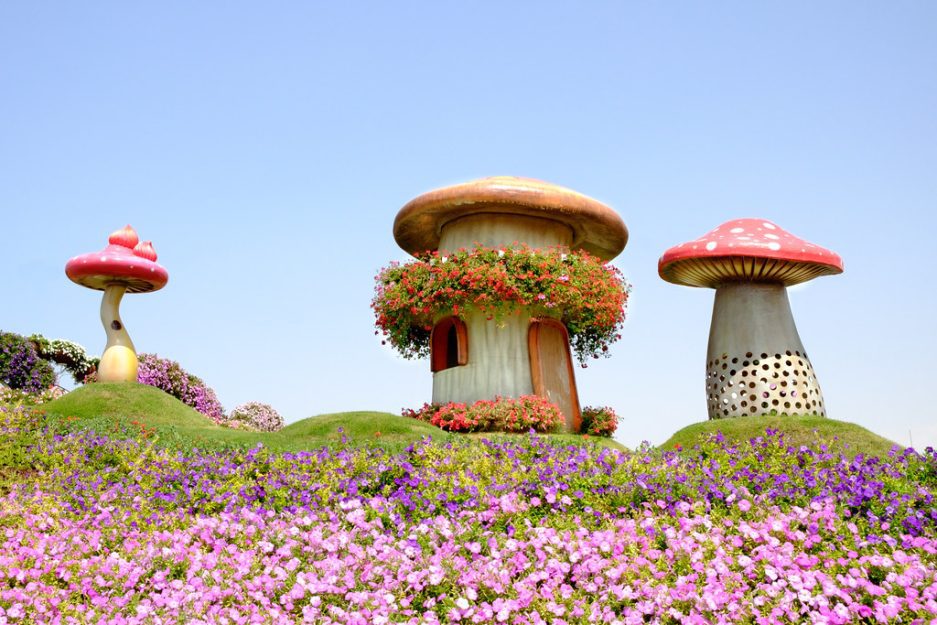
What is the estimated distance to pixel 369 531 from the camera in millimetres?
6004

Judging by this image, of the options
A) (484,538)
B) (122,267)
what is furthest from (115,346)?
(484,538)

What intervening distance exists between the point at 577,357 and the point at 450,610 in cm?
1119

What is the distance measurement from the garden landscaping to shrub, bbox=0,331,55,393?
45.3 feet

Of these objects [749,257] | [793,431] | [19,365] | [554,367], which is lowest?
[793,431]

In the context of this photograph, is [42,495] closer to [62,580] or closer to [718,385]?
[62,580]

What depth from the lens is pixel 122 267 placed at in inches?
682

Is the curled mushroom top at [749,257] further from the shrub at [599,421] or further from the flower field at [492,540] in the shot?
the flower field at [492,540]

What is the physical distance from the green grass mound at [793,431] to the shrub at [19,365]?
54.1ft

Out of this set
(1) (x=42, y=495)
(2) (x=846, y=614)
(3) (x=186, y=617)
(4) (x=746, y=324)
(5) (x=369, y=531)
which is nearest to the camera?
(2) (x=846, y=614)

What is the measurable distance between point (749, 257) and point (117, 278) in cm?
1269

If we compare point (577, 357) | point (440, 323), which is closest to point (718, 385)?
point (577, 357)

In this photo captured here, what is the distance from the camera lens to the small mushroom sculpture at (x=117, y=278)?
1728 cm

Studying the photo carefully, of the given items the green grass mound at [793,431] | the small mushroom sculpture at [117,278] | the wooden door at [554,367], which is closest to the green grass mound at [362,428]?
the wooden door at [554,367]

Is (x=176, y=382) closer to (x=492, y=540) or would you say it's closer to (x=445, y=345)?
(x=445, y=345)
